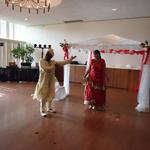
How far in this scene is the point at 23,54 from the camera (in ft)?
29.0

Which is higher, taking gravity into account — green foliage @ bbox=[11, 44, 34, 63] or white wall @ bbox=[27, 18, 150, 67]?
white wall @ bbox=[27, 18, 150, 67]

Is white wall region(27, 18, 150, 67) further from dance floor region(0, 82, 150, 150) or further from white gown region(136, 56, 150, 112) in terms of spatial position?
dance floor region(0, 82, 150, 150)

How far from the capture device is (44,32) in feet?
32.0

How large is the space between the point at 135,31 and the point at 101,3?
291 centimetres

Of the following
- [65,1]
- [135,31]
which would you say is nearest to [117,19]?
[135,31]

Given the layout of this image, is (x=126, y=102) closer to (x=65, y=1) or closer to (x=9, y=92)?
(x=65, y=1)

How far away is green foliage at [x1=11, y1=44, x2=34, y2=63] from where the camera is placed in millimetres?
8688

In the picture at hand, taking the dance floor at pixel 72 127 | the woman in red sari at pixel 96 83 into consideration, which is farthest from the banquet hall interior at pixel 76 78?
the woman in red sari at pixel 96 83

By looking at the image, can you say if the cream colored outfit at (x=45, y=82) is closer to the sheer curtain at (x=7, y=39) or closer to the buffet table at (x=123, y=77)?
the buffet table at (x=123, y=77)

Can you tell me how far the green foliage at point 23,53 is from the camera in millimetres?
8688

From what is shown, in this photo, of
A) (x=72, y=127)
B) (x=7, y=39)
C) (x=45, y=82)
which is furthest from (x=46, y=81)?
(x=7, y=39)

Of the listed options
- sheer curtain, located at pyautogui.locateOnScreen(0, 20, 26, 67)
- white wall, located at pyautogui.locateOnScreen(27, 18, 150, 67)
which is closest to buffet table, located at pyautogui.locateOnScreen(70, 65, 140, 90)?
white wall, located at pyautogui.locateOnScreen(27, 18, 150, 67)

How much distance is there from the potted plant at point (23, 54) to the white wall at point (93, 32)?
1.03m

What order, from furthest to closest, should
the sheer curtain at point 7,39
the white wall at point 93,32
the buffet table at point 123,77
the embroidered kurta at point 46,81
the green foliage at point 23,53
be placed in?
the sheer curtain at point 7,39, the green foliage at point 23,53, the white wall at point 93,32, the buffet table at point 123,77, the embroidered kurta at point 46,81
